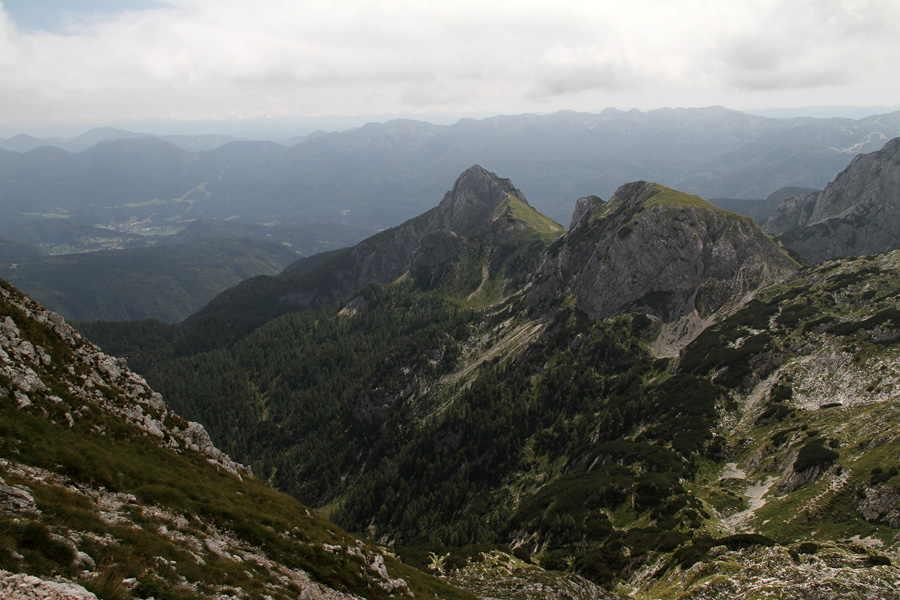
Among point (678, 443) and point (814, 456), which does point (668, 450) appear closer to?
point (678, 443)

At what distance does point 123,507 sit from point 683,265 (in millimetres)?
182612

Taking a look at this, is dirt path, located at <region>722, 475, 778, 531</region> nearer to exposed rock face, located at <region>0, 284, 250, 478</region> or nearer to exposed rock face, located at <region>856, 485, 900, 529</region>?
exposed rock face, located at <region>856, 485, 900, 529</region>

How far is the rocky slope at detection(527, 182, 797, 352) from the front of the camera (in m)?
158

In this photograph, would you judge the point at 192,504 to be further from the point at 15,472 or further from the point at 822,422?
the point at 822,422

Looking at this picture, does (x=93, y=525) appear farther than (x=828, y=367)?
No

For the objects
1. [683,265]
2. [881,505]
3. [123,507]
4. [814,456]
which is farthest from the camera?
[683,265]

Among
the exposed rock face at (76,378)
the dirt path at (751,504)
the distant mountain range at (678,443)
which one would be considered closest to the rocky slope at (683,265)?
the distant mountain range at (678,443)

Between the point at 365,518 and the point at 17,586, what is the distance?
174473 mm

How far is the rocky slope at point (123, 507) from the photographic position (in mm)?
17328

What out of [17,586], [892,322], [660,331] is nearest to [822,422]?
[892,322]

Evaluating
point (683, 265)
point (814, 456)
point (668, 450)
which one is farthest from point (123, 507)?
point (683, 265)

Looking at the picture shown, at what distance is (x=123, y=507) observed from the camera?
26.7m

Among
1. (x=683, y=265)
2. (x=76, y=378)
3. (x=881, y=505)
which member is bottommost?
(x=881, y=505)

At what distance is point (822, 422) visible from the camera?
74.8 metres
